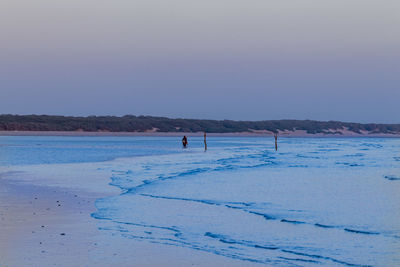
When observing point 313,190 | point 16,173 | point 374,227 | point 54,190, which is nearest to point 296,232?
point 374,227

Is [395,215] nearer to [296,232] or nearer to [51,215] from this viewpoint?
[296,232]

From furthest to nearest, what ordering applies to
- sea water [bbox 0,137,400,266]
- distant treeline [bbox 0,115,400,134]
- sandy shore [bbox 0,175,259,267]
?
distant treeline [bbox 0,115,400,134], sea water [bbox 0,137,400,266], sandy shore [bbox 0,175,259,267]

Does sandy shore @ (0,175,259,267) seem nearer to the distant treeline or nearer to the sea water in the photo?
the sea water

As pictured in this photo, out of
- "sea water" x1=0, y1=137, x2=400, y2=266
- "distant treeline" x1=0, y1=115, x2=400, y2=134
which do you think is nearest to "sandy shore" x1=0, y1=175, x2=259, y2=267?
"sea water" x1=0, y1=137, x2=400, y2=266

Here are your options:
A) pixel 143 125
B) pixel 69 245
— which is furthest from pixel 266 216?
pixel 143 125

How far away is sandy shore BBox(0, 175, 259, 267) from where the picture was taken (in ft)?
25.7

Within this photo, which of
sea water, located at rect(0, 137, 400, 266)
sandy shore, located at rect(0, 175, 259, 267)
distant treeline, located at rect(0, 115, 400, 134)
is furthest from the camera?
distant treeline, located at rect(0, 115, 400, 134)

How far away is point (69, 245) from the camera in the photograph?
8742mm

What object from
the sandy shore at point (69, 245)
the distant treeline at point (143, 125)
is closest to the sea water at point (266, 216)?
the sandy shore at point (69, 245)

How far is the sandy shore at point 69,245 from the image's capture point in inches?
Answer: 309

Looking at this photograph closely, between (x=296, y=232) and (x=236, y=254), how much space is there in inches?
83.1

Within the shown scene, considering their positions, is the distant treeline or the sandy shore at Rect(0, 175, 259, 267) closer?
the sandy shore at Rect(0, 175, 259, 267)

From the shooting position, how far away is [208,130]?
5837 inches

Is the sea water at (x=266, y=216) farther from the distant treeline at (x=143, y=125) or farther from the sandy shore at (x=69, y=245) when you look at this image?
the distant treeline at (x=143, y=125)
